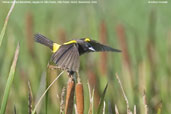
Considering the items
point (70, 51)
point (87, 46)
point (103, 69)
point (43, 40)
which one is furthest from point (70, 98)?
point (103, 69)

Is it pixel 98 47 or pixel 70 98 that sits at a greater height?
pixel 98 47

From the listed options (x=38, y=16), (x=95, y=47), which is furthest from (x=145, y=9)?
(x=95, y=47)

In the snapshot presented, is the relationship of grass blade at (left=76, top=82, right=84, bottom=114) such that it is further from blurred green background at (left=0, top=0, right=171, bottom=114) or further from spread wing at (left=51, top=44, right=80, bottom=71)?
blurred green background at (left=0, top=0, right=171, bottom=114)

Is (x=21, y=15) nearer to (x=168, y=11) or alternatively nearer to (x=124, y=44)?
(x=168, y=11)

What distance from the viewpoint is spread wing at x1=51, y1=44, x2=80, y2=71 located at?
6.17 ft

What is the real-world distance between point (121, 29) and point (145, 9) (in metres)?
2.19

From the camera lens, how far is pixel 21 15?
5785 millimetres

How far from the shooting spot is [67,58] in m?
2.02

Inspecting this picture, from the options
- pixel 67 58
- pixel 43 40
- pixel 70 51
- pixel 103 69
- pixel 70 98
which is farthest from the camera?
pixel 103 69

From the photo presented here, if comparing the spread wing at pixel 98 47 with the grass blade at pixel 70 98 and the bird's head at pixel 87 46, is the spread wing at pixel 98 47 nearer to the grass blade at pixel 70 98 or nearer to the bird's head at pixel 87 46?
the bird's head at pixel 87 46

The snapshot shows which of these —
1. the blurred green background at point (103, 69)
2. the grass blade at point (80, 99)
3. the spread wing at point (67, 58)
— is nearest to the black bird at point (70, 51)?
the spread wing at point (67, 58)

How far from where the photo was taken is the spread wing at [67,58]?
1881mm

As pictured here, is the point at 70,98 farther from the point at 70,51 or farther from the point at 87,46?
the point at 87,46

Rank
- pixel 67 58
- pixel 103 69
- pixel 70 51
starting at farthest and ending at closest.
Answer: pixel 103 69 < pixel 70 51 < pixel 67 58
